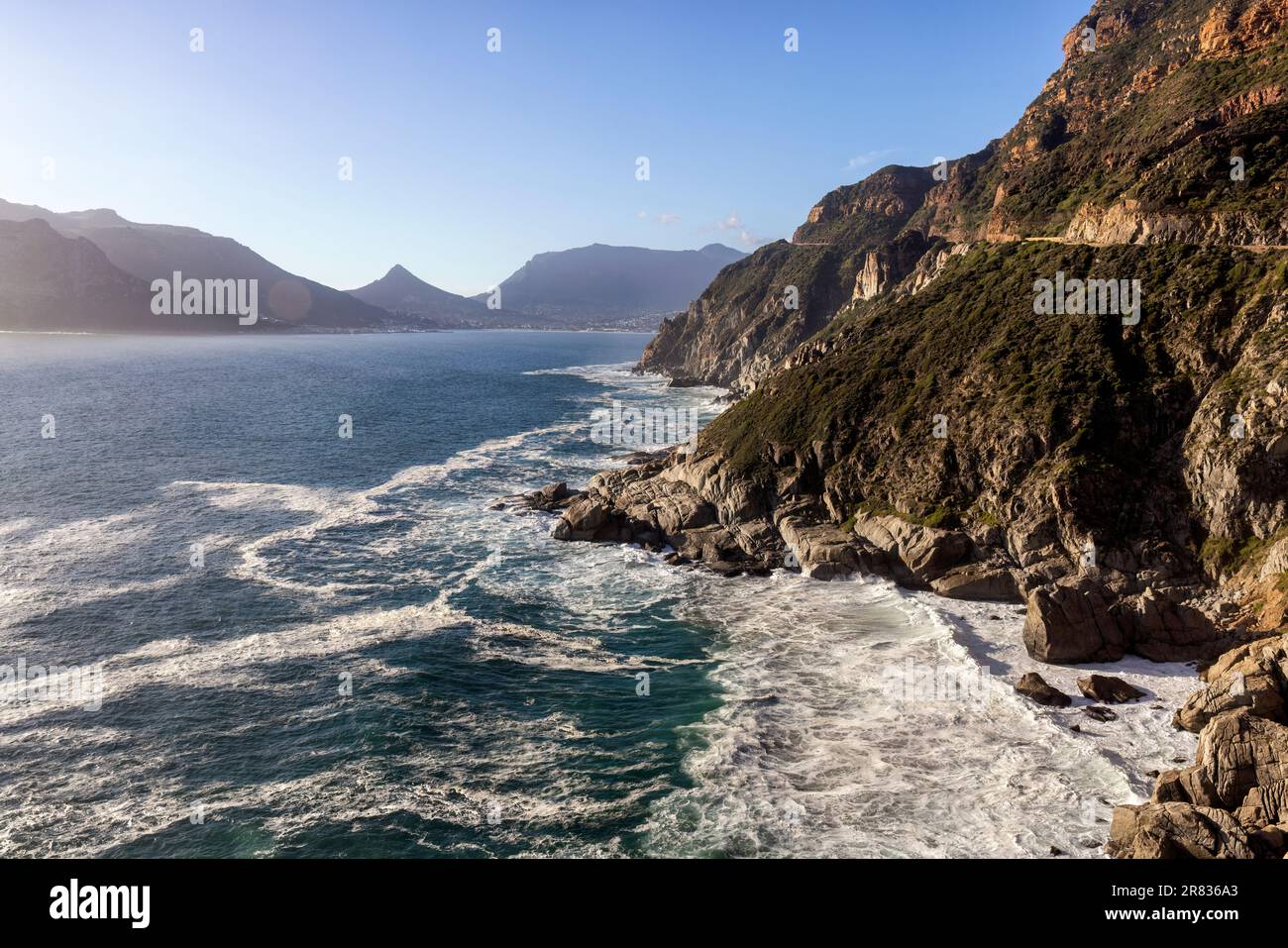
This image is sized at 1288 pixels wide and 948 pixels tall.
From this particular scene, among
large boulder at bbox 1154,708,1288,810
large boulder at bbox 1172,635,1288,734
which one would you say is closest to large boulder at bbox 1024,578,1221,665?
large boulder at bbox 1172,635,1288,734

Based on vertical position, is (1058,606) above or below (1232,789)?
above

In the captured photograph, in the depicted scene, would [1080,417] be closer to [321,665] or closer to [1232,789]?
[1232,789]

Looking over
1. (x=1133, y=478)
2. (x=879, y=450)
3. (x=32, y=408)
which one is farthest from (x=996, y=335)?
(x=32, y=408)

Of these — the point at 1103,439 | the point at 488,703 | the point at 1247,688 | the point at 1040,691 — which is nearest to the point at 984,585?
the point at 1040,691

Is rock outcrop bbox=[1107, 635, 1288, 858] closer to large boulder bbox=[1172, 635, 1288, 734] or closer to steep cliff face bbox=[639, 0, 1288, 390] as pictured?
large boulder bbox=[1172, 635, 1288, 734]

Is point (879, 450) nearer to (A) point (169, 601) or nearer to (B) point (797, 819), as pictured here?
(B) point (797, 819)
